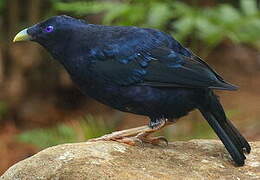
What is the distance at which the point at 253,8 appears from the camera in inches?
303

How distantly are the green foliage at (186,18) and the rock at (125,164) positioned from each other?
2442mm

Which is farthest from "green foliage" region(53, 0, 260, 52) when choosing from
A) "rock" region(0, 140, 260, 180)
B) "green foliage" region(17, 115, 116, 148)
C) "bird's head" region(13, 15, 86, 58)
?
"rock" region(0, 140, 260, 180)

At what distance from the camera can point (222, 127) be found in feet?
16.1

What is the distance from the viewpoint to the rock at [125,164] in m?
4.37

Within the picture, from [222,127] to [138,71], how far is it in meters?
0.71

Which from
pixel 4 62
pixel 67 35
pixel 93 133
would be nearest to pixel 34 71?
pixel 4 62

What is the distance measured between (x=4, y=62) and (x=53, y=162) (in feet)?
17.3

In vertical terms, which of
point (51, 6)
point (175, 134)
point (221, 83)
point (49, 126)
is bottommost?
point (49, 126)

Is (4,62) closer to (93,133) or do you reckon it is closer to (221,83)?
(93,133)

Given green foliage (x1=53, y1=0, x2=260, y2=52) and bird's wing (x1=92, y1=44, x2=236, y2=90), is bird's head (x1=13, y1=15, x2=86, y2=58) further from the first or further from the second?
green foliage (x1=53, y1=0, x2=260, y2=52)

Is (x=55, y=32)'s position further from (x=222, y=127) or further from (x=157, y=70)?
(x=222, y=127)

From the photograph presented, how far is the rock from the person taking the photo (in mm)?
4367

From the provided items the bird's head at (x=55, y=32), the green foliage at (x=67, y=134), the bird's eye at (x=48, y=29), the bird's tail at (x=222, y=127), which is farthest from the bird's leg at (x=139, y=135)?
the green foliage at (x=67, y=134)

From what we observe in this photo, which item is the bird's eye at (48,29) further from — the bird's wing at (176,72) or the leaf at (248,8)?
the leaf at (248,8)
